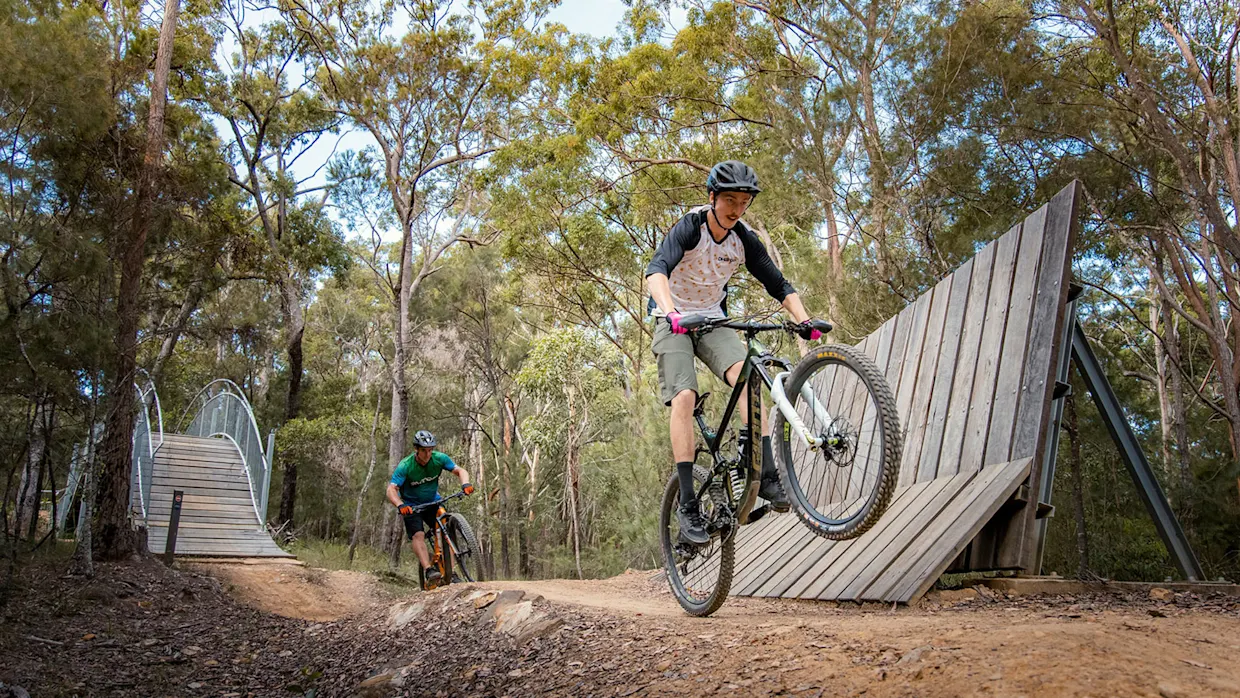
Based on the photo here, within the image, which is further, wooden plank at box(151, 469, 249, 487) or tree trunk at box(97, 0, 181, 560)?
wooden plank at box(151, 469, 249, 487)

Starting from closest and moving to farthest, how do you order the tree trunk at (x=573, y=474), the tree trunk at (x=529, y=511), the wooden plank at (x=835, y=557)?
the wooden plank at (x=835, y=557) < the tree trunk at (x=573, y=474) < the tree trunk at (x=529, y=511)

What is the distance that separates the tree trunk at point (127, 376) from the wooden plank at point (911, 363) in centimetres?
903

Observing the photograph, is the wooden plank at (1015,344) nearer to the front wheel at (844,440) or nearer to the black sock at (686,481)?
the front wheel at (844,440)

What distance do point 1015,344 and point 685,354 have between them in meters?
1.97

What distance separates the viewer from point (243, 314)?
952 inches

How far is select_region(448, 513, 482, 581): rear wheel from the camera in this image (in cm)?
837

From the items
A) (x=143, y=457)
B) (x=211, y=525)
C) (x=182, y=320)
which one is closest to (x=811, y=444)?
(x=211, y=525)

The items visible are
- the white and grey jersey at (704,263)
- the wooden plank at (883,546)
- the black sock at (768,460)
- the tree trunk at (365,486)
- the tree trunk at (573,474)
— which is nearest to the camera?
the black sock at (768,460)

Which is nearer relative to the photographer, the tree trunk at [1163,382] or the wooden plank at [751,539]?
the wooden plank at [751,539]

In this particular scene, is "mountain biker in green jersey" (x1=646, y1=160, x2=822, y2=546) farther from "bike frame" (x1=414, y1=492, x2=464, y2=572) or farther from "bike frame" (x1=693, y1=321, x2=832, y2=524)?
"bike frame" (x1=414, y1=492, x2=464, y2=572)

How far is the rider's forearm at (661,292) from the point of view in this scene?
4070mm

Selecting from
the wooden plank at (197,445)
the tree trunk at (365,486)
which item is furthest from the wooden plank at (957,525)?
the wooden plank at (197,445)

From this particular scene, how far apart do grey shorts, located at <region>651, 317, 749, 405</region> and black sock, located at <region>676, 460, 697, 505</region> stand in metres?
0.39

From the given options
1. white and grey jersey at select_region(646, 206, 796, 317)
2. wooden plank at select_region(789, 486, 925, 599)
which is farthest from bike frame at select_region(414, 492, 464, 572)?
white and grey jersey at select_region(646, 206, 796, 317)
